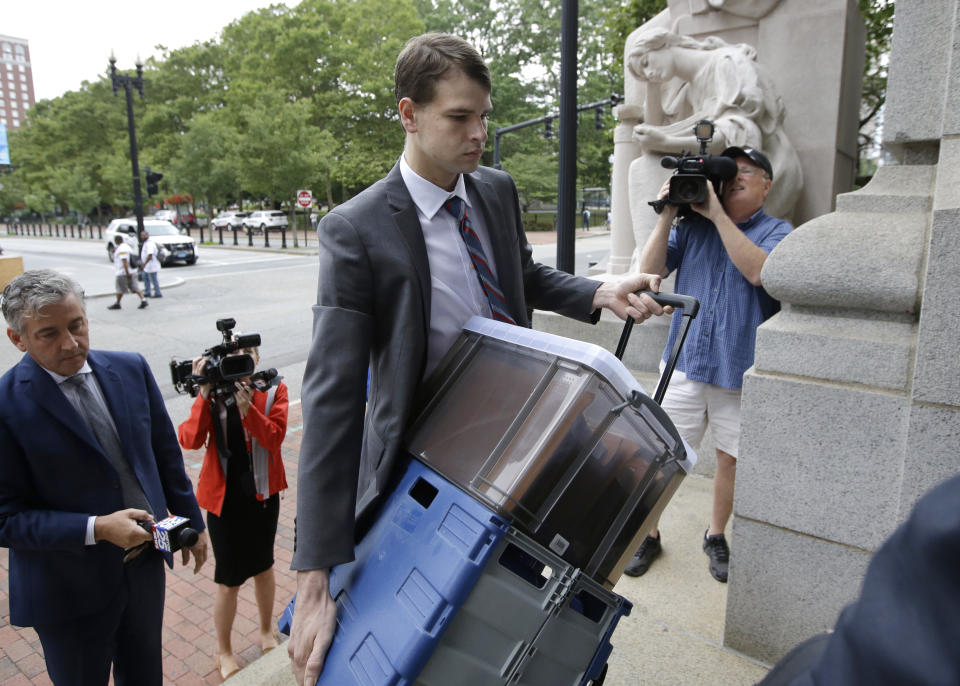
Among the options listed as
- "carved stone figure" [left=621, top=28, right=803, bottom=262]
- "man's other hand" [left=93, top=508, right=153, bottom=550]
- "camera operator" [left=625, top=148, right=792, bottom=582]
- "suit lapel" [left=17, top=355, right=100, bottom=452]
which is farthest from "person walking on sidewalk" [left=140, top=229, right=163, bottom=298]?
"camera operator" [left=625, top=148, right=792, bottom=582]

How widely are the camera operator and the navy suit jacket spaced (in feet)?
7.86

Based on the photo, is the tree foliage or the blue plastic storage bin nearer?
the blue plastic storage bin

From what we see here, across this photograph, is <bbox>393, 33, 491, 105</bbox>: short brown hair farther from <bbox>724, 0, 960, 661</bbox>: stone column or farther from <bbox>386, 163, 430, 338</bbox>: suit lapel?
<bbox>724, 0, 960, 661</bbox>: stone column

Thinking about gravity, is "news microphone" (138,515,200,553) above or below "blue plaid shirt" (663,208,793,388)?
below

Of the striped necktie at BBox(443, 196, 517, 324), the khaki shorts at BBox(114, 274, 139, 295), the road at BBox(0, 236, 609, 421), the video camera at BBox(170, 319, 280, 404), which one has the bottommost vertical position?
the road at BBox(0, 236, 609, 421)

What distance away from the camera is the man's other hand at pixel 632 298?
180cm

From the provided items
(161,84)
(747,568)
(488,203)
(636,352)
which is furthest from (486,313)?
Answer: (161,84)

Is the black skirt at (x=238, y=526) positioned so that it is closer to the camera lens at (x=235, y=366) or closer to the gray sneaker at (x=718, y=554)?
the camera lens at (x=235, y=366)

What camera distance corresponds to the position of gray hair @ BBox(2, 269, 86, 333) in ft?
7.77

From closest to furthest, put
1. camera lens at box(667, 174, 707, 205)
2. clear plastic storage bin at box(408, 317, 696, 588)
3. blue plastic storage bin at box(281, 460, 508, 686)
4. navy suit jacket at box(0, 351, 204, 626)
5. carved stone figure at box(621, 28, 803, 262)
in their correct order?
1. blue plastic storage bin at box(281, 460, 508, 686)
2. clear plastic storage bin at box(408, 317, 696, 588)
3. navy suit jacket at box(0, 351, 204, 626)
4. camera lens at box(667, 174, 707, 205)
5. carved stone figure at box(621, 28, 803, 262)

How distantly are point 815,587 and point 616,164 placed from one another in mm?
5201

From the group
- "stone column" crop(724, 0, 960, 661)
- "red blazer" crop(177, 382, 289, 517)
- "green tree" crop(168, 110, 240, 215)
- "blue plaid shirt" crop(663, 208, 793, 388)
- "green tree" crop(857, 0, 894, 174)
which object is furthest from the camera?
"green tree" crop(168, 110, 240, 215)

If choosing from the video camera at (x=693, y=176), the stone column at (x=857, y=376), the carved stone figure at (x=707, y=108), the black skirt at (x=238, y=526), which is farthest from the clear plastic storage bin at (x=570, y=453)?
the carved stone figure at (x=707, y=108)

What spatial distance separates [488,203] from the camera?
1847mm
